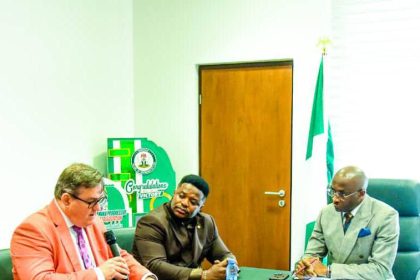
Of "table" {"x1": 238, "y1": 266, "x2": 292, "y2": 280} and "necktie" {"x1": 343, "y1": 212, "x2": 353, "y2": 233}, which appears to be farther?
"necktie" {"x1": 343, "y1": 212, "x2": 353, "y2": 233}

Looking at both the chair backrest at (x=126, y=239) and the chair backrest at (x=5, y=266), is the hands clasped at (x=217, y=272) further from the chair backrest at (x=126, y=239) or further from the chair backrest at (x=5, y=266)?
the chair backrest at (x=5, y=266)

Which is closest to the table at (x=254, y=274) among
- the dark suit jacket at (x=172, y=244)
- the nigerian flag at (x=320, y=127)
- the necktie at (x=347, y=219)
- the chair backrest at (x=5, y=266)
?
the dark suit jacket at (x=172, y=244)

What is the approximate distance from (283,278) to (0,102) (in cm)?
235

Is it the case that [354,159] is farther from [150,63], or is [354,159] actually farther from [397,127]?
[150,63]

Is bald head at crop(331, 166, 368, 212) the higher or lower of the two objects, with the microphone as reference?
higher

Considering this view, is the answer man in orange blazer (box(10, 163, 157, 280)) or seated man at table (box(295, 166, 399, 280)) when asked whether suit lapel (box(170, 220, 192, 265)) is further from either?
seated man at table (box(295, 166, 399, 280))

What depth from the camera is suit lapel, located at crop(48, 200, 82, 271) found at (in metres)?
2.01

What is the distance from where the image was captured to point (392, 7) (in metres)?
3.68

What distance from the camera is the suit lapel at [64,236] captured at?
2.01m

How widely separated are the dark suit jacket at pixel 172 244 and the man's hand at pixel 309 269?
0.48 m

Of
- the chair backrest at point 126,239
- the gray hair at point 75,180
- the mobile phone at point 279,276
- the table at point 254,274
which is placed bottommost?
the table at point 254,274

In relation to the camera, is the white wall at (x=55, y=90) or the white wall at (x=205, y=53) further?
the white wall at (x=205, y=53)

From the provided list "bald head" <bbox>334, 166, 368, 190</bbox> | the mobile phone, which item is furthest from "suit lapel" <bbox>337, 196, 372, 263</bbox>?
the mobile phone

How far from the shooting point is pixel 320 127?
3.73 metres
